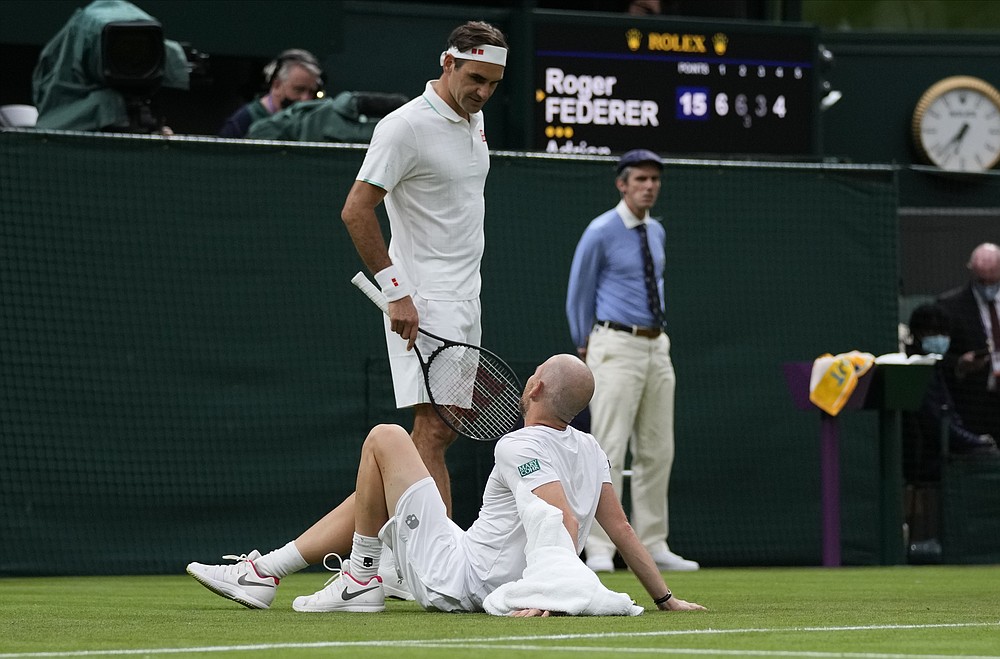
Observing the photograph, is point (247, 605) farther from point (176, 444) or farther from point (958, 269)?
point (958, 269)

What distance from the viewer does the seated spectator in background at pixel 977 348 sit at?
11.4 meters

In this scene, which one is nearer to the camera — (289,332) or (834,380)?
(289,332)

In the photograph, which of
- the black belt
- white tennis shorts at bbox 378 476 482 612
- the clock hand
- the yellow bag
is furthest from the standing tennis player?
the clock hand

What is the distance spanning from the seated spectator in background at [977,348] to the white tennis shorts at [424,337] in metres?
5.43

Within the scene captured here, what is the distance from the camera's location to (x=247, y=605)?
604 cm

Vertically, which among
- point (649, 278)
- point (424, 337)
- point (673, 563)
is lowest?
point (673, 563)

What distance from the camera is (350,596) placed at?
19.2ft

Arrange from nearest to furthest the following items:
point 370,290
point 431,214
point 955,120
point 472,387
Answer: point 370,290
point 472,387
point 431,214
point 955,120

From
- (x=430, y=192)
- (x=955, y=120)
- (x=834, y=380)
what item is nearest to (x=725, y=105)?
(x=834, y=380)

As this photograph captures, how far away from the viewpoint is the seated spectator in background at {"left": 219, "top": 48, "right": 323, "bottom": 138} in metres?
10.8

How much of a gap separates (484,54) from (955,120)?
10008 millimetres

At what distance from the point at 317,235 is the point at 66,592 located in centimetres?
280

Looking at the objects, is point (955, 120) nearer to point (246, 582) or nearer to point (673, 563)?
point (673, 563)

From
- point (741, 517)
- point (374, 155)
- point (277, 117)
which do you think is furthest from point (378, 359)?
point (374, 155)
